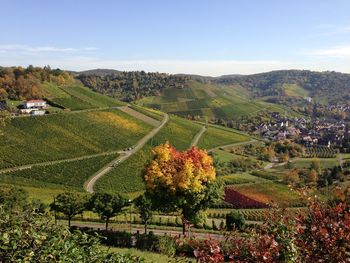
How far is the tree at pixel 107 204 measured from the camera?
39.3m

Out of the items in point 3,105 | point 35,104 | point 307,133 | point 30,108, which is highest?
point 35,104

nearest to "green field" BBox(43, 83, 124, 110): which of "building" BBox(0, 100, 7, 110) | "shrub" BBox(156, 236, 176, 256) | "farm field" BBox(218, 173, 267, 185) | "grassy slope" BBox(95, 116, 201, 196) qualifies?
"building" BBox(0, 100, 7, 110)

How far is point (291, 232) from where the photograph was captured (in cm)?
893

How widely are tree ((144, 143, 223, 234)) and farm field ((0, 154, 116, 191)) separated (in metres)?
35.1

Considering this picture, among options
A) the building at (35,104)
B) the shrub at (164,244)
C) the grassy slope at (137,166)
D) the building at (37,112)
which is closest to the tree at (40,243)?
the shrub at (164,244)

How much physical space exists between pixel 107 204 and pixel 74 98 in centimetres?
8878

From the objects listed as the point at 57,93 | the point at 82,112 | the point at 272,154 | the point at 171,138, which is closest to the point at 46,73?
the point at 57,93

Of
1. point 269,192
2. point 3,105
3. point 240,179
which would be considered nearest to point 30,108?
point 3,105

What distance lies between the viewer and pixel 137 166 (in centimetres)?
8231

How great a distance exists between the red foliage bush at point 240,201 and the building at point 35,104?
56653mm

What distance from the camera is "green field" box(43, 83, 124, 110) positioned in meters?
116

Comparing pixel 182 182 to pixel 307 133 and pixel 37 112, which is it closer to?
pixel 37 112

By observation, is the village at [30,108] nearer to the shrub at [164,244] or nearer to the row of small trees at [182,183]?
the row of small trees at [182,183]

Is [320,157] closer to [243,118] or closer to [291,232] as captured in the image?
[243,118]
